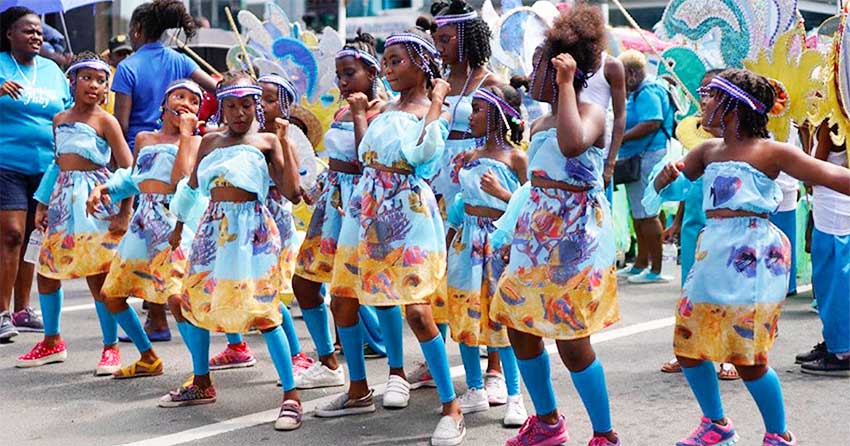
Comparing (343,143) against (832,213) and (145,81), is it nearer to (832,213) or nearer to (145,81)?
(145,81)

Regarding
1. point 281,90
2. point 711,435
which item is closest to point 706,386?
point 711,435

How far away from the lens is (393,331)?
5.70 metres

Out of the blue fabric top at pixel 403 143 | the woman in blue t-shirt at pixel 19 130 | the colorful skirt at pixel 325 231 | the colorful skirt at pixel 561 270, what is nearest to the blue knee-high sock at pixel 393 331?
the colorful skirt at pixel 325 231

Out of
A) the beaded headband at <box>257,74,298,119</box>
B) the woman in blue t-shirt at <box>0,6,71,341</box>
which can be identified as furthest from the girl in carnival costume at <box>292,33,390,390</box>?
the woman in blue t-shirt at <box>0,6,71,341</box>

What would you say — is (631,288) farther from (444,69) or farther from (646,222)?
(444,69)

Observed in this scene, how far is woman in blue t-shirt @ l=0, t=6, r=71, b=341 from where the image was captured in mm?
7617

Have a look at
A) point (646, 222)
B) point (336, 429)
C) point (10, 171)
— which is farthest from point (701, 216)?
point (10, 171)

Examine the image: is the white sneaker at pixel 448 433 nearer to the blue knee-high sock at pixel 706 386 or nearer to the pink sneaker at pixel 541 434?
the pink sneaker at pixel 541 434

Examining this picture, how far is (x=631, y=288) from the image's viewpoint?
32.4ft

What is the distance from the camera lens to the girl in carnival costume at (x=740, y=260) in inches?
183

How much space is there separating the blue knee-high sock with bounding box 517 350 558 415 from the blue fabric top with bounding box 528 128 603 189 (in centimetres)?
73

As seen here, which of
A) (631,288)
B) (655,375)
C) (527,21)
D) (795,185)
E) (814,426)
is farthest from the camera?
(631,288)

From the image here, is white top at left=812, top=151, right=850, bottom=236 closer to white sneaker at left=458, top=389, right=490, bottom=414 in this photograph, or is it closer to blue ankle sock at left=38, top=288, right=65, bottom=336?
white sneaker at left=458, top=389, right=490, bottom=414

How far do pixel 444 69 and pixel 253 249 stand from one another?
4.57 ft
